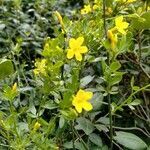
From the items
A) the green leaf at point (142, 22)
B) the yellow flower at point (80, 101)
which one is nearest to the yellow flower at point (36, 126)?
the yellow flower at point (80, 101)

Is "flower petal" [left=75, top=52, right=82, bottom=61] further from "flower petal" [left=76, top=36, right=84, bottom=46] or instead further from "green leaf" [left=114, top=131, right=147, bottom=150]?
"green leaf" [left=114, top=131, right=147, bottom=150]

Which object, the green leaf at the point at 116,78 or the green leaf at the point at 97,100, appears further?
the green leaf at the point at 97,100

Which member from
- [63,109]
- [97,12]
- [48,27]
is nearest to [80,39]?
[63,109]

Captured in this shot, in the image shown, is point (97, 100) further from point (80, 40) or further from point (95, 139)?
point (80, 40)

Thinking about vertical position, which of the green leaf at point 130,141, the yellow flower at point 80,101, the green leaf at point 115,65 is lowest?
the green leaf at point 130,141

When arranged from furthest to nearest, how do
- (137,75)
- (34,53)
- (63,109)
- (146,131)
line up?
(34,53) < (137,75) < (146,131) < (63,109)

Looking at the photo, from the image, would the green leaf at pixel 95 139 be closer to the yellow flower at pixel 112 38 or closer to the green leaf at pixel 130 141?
the green leaf at pixel 130 141

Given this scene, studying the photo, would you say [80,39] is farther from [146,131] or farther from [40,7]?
[40,7]

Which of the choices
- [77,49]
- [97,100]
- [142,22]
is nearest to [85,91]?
[97,100]
